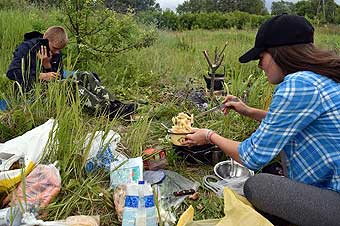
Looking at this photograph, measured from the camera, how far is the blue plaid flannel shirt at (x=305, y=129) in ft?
6.15

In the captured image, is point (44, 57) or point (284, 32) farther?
point (44, 57)

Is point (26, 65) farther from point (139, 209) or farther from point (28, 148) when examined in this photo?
point (139, 209)

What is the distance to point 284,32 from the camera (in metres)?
1.99

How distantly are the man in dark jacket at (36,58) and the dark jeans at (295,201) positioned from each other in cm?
216

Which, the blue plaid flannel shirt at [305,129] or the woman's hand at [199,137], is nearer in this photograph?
the blue plaid flannel shirt at [305,129]

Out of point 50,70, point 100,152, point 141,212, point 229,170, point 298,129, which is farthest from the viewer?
point 50,70

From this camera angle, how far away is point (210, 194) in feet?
9.14

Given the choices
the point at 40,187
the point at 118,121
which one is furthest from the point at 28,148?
the point at 118,121

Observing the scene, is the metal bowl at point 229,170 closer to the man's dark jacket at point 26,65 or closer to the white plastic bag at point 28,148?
the white plastic bag at point 28,148

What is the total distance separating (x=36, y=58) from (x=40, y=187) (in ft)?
5.92

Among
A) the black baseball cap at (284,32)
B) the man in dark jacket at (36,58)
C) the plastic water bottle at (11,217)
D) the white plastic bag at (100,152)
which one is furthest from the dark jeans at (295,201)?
the man in dark jacket at (36,58)

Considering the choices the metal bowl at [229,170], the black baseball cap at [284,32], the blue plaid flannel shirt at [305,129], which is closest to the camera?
the blue plaid flannel shirt at [305,129]

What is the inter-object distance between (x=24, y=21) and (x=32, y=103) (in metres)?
3.66

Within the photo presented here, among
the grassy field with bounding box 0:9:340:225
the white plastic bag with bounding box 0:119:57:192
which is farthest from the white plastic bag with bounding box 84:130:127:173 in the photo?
the white plastic bag with bounding box 0:119:57:192
